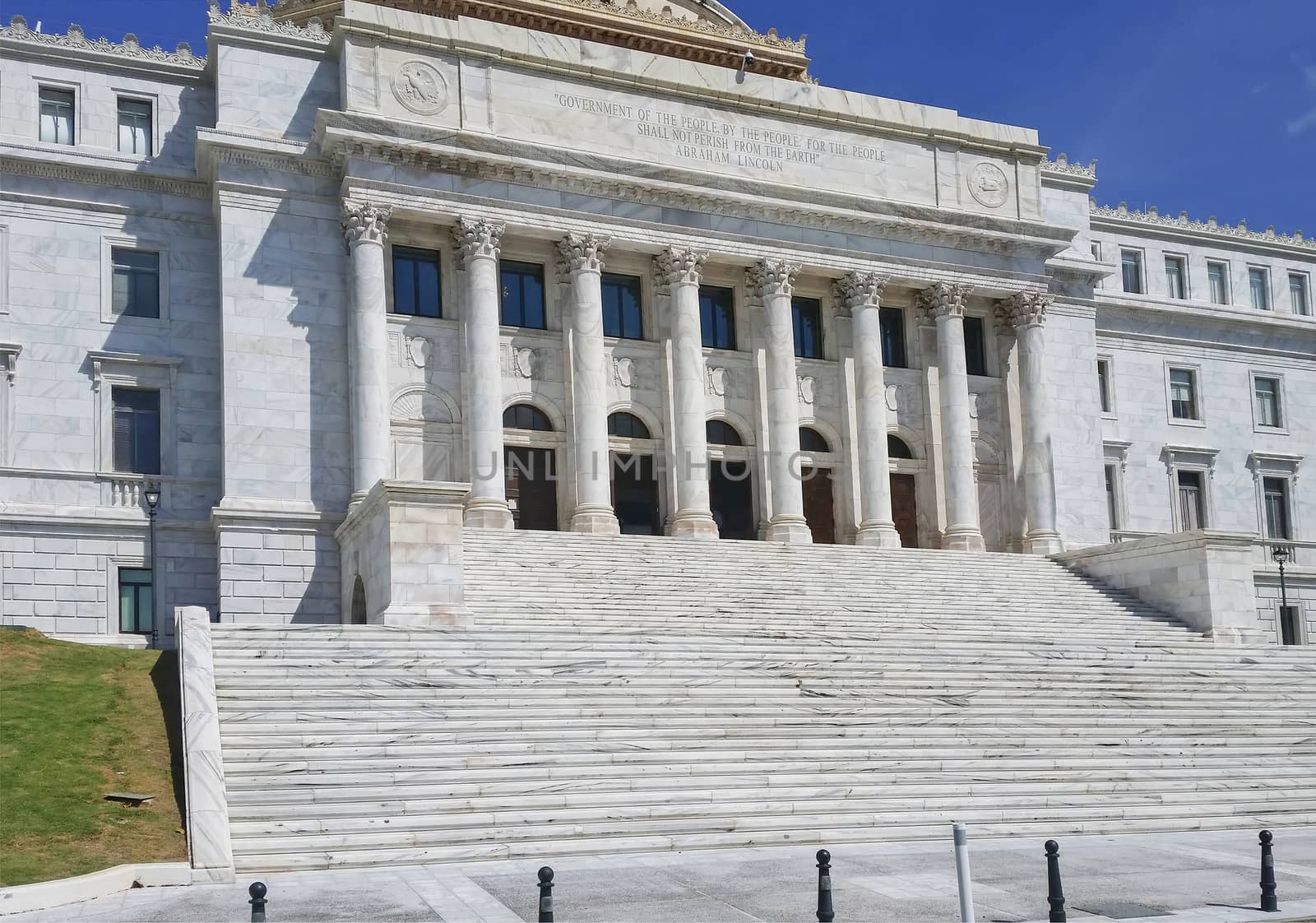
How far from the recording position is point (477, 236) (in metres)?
43.8

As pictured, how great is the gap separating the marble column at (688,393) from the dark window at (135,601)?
15365 millimetres

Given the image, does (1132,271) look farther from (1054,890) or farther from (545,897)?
(545,897)

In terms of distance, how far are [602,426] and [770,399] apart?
596 centimetres

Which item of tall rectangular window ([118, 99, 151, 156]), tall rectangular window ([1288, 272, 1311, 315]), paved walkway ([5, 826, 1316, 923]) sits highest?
tall rectangular window ([118, 99, 151, 156])

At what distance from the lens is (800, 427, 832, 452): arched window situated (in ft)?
163

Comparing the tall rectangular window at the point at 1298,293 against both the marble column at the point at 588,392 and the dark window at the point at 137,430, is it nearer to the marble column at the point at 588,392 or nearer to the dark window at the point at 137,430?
the marble column at the point at 588,392

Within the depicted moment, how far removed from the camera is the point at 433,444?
44.2m

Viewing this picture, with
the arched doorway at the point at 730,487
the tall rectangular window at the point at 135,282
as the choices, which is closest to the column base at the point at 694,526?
the arched doorway at the point at 730,487

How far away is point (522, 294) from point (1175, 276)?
1177 inches

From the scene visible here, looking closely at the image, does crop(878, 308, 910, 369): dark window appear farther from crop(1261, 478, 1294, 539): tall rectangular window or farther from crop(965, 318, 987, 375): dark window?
crop(1261, 478, 1294, 539): tall rectangular window

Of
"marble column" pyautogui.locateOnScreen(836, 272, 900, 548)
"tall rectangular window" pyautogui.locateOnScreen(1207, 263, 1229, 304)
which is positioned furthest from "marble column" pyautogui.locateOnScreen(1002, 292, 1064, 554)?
"tall rectangular window" pyautogui.locateOnScreen(1207, 263, 1229, 304)

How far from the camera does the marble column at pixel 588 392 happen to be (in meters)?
44.1

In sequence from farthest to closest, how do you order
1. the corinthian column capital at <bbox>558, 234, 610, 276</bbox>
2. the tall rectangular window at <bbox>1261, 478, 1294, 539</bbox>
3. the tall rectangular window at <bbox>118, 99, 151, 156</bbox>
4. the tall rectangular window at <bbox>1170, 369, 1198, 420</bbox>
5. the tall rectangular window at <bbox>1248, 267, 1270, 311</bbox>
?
the tall rectangular window at <bbox>1248, 267, 1270, 311</bbox>, the tall rectangular window at <bbox>1261, 478, 1294, 539</bbox>, the tall rectangular window at <bbox>1170, 369, 1198, 420</bbox>, the corinthian column capital at <bbox>558, 234, 610, 276</bbox>, the tall rectangular window at <bbox>118, 99, 151, 156</bbox>

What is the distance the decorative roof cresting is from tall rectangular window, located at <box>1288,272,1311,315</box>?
4584 cm
